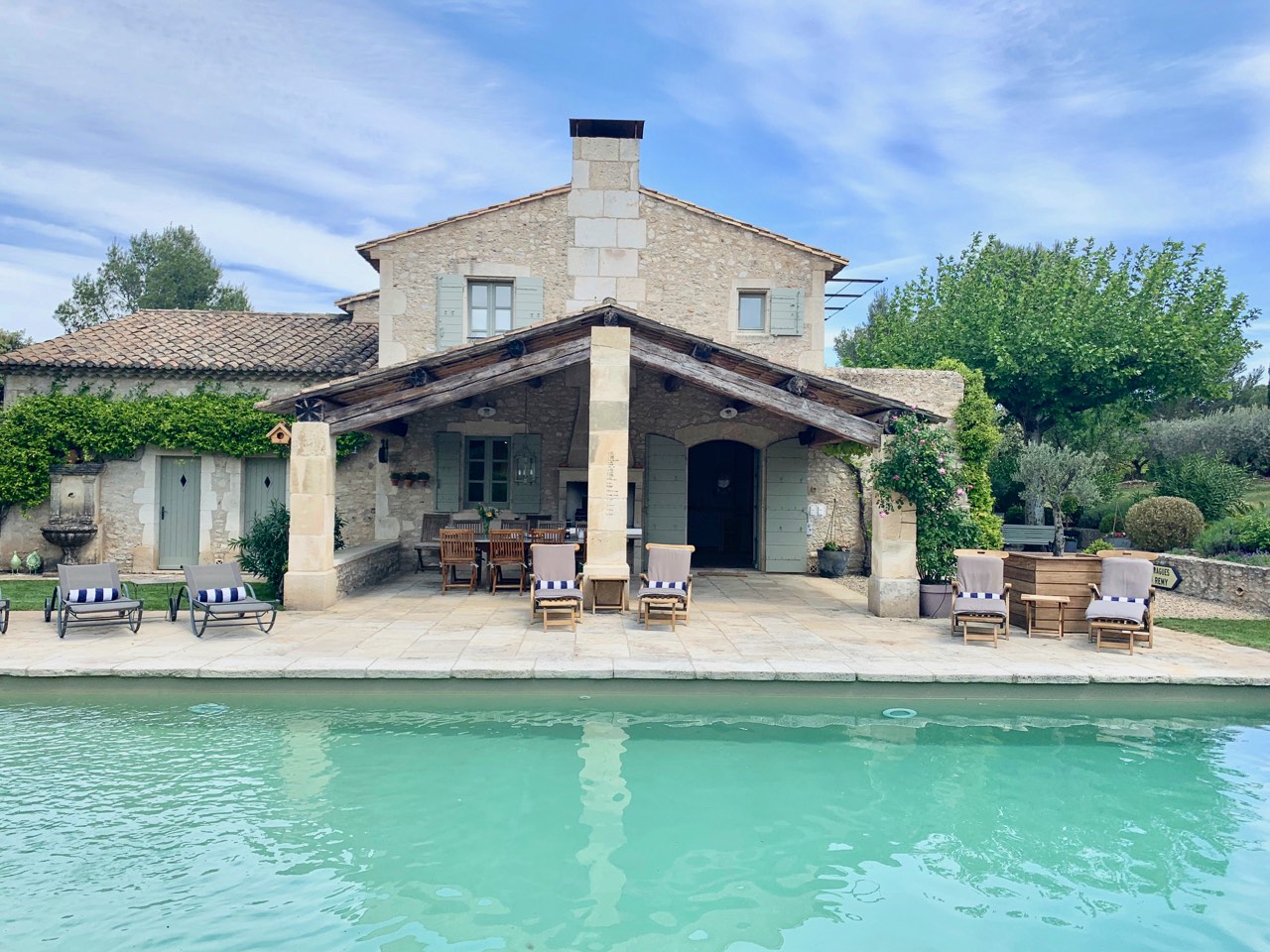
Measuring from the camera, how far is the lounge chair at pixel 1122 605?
27.2ft

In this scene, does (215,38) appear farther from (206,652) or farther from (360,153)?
(206,652)

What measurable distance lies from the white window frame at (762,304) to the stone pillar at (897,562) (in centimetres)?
491

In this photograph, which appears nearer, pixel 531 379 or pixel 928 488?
pixel 928 488

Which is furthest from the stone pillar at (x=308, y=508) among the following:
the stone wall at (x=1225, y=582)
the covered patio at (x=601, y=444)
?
the stone wall at (x=1225, y=582)

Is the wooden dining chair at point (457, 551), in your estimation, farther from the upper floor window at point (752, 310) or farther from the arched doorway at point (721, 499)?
the arched doorway at point (721, 499)

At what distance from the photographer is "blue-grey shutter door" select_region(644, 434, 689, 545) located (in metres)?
14.3

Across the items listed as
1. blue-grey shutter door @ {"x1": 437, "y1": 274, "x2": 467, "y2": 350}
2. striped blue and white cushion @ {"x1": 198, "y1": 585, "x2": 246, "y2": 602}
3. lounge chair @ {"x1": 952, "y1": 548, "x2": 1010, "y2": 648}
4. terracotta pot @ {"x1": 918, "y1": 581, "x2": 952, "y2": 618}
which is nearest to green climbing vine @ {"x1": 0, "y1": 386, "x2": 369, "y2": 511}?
blue-grey shutter door @ {"x1": 437, "y1": 274, "x2": 467, "y2": 350}

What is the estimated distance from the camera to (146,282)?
32.4 meters

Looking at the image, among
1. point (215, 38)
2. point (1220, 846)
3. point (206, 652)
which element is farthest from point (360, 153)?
point (1220, 846)

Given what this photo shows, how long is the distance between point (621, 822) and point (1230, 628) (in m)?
9.09

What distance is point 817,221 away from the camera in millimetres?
37281

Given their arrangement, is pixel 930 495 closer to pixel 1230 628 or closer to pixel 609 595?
pixel 1230 628

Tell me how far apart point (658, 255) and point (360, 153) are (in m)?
6.66

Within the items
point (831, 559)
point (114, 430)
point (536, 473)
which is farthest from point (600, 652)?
point (114, 430)
